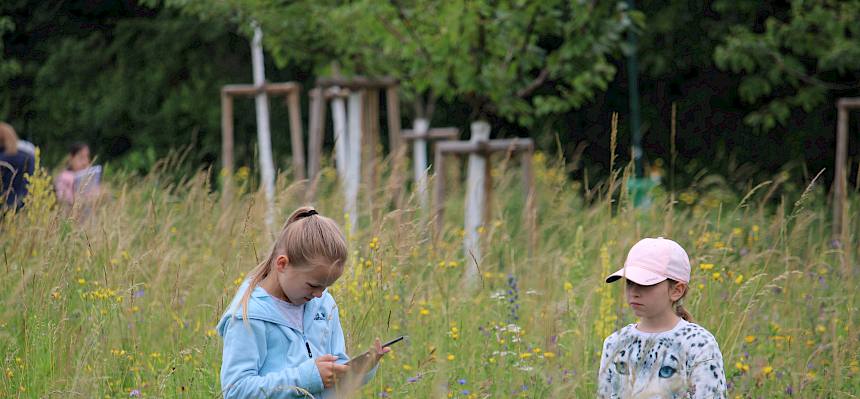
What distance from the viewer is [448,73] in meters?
6.74

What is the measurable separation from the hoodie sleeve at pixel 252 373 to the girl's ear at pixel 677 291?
1.04 metres

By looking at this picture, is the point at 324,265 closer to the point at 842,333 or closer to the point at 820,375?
the point at 820,375

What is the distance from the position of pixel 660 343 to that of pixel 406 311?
150 cm

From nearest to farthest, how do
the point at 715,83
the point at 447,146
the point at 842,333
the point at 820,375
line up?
the point at 820,375, the point at 842,333, the point at 447,146, the point at 715,83

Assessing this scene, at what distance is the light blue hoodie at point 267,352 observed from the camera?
2.80 meters

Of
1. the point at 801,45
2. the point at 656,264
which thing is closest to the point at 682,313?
the point at 656,264

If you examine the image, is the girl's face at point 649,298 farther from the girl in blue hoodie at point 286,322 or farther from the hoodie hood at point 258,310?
the hoodie hood at point 258,310

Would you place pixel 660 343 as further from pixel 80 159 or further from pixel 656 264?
pixel 80 159

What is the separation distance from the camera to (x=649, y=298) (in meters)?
3.05

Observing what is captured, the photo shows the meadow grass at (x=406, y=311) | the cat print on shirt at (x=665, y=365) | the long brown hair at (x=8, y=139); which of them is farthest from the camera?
the long brown hair at (x=8, y=139)

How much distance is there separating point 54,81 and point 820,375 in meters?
14.6

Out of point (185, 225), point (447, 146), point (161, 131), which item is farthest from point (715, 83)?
point (185, 225)

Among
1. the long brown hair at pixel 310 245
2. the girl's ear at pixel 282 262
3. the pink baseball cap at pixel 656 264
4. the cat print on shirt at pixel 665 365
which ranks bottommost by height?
the cat print on shirt at pixel 665 365

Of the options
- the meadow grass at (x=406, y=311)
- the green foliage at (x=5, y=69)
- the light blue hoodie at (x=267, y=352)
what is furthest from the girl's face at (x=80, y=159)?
the light blue hoodie at (x=267, y=352)
